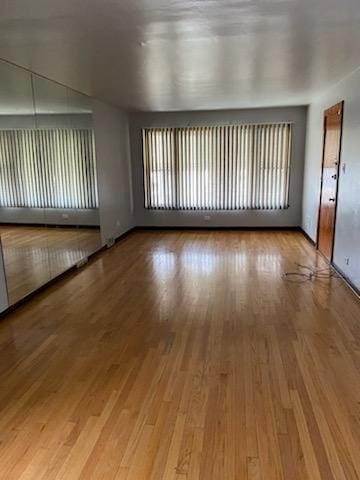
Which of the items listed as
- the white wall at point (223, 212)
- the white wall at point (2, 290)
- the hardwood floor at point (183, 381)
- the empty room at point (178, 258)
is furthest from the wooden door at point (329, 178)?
the white wall at point (2, 290)

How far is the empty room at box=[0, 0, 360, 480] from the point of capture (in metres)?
2.02

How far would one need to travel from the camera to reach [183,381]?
8.23ft

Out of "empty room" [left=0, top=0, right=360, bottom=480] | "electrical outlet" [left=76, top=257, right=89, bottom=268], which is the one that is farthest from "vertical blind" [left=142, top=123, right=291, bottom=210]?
"electrical outlet" [left=76, top=257, right=89, bottom=268]

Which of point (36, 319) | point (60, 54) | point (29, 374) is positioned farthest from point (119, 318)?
point (60, 54)

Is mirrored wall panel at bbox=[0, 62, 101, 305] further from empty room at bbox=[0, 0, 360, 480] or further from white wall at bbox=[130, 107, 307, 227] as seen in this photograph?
white wall at bbox=[130, 107, 307, 227]

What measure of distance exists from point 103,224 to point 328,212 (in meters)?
3.63

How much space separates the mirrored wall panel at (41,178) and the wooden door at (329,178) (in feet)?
11.7

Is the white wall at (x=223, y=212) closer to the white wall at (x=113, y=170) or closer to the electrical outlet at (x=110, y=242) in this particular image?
the white wall at (x=113, y=170)

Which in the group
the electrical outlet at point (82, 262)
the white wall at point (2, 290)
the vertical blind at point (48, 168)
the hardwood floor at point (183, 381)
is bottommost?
the hardwood floor at point (183, 381)

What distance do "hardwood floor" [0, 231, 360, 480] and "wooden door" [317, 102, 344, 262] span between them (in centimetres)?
115

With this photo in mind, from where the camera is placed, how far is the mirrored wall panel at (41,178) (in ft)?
12.0

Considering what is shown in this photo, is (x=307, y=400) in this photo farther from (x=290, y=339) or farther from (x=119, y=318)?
(x=119, y=318)

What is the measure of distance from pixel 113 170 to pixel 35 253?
2954 mm

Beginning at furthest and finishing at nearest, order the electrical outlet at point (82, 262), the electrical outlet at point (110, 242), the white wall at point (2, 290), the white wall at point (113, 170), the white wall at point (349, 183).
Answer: the electrical outlet at point (110, 242) < the white wall at point (113, 170) < the electrical outlet at point (82, 262) < the white wall at point (349, 183) < the white wall at point (2, 290)
